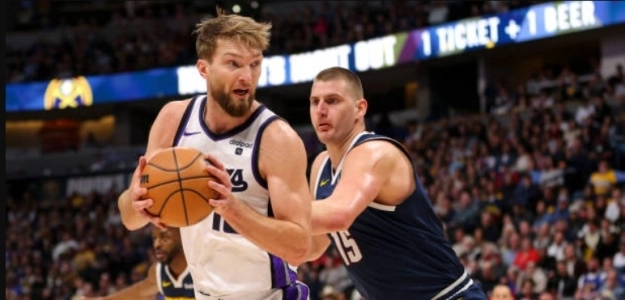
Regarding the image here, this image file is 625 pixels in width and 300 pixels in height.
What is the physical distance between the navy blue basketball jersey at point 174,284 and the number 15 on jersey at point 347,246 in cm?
260

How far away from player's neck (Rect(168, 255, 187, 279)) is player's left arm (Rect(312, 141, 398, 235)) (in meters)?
2.98

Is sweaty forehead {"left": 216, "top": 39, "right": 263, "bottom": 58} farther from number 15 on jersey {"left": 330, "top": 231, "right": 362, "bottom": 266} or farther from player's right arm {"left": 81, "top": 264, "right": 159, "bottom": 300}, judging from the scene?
player's right arm {"left": 81, "top": 264, "right": 159, "bottom": 300}

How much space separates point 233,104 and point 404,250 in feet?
4.55

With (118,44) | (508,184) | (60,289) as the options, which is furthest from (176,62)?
(508,184)

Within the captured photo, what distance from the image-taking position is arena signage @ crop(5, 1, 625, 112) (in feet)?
66.7

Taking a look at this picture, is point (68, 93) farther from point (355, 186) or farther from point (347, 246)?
point (355, 186)

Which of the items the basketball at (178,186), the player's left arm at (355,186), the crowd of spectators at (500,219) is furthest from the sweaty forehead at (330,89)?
the crowd of spectators at (500,219)

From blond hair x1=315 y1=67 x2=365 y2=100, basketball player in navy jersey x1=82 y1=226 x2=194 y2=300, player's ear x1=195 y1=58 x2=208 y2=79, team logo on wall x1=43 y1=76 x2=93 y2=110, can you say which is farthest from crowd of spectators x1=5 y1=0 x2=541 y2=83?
player's ear x1=195 y1=58 x2=208 y2=79

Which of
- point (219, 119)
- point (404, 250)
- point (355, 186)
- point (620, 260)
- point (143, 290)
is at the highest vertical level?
point (219, 119)

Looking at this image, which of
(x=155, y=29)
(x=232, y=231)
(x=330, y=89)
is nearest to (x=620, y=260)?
(x=330, y=89)

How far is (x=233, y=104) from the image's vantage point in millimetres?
4453

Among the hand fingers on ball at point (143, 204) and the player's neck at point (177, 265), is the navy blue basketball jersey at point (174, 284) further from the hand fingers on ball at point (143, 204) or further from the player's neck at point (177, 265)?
the hand fingers on ball at point (143, 204)

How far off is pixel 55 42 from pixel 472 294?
27.3 metres

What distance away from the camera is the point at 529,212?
15398 millimetres
